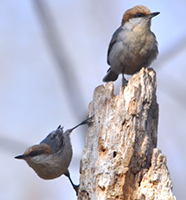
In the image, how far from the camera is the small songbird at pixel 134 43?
13.8 ft

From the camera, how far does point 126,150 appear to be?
267cm

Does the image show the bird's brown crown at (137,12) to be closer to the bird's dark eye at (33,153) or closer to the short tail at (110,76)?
the short tail at (110,76)

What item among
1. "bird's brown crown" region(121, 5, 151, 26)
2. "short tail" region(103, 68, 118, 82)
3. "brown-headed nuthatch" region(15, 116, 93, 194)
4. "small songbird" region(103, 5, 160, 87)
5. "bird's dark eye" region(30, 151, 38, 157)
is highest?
"bird's brown crown" region(121, 5, 151, 26)

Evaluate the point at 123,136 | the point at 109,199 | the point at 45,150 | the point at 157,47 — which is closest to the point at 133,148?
the point at 123,136

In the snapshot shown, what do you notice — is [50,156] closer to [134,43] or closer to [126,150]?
[126,150]

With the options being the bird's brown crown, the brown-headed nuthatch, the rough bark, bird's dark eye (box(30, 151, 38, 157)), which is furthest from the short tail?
the rough bark

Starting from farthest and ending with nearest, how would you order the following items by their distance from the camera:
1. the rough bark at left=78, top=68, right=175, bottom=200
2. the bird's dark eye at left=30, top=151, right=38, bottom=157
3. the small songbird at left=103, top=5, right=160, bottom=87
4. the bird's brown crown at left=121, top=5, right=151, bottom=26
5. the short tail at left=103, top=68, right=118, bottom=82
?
1. the short tail at left=103, top=68, right=118, bottom=82
2. the bird's brown crown at left=121, top=5, right=151, bottom=26
3. the small songbird at left=103, top=5, right=160, bottom=87
4. the bird's dark eye at left=30, top=151, right=38, bottom=157
5. the rough bark at left=78, top=68, right=175, bottom=200

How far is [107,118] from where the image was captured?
2980 mm

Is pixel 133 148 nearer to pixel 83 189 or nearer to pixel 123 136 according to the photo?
pixel 123 136

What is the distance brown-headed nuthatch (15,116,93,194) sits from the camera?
398cm

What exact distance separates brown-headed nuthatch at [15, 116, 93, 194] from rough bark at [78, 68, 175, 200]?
120cm

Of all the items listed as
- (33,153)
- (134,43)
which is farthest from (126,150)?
(134,43)

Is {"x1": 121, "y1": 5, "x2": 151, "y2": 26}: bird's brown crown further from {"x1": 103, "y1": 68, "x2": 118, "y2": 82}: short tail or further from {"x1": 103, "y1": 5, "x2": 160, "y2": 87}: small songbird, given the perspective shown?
{"x1": 103, "y1": 68, "x2": 118, "y2": 82}: short tail

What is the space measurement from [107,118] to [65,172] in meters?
1.92
